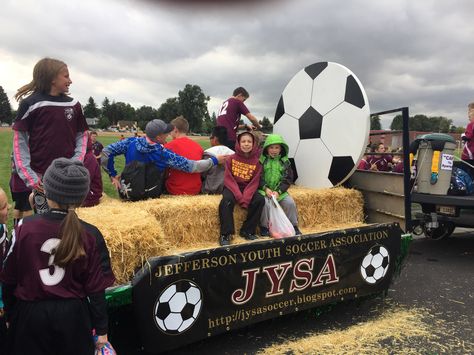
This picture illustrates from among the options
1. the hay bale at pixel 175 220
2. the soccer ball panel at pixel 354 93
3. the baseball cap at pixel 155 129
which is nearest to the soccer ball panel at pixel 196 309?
the hay bale at pixel 175 220

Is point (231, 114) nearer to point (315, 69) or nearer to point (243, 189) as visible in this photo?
point (315, 69)

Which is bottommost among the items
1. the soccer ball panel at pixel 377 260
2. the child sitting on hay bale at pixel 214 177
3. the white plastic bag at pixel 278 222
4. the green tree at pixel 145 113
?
the soccer ball panel at pixel 377 260

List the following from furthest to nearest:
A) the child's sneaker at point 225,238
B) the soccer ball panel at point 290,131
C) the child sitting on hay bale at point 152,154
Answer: the soccer ball panel at point 290,131 < the child sitting on hay bale at point 152,154 < the child's sneaker at point 225,238

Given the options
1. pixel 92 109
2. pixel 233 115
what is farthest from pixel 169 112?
pixel 233 115

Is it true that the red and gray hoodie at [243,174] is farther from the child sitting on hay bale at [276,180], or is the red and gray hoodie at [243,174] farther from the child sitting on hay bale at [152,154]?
the child sitting on hay bale at [152,154]

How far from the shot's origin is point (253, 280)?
3.01m

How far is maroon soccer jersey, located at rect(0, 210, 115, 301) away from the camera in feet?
6.22

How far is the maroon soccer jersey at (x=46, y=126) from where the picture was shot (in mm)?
2955

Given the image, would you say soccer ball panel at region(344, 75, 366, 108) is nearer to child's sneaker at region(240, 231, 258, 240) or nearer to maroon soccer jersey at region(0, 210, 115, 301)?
child's sneaker at region(240, 231, 258, 240)

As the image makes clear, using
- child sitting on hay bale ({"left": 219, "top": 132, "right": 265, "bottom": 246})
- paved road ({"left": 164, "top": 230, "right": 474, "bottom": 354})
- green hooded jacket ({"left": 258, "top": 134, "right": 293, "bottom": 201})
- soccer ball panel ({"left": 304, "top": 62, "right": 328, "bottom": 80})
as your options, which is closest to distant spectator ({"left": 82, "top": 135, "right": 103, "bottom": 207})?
child sitting on hay bale ({"left": 219, "top": 132, "right": 265, "bottom": 246})

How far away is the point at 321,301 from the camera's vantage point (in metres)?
3.42

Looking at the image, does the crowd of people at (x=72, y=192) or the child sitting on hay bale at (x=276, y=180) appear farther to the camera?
the child sitting on hay bale at (x=276, y=180)

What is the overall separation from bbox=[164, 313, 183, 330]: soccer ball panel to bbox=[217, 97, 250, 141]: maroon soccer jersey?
11.7ft

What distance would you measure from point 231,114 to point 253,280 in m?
3.45
